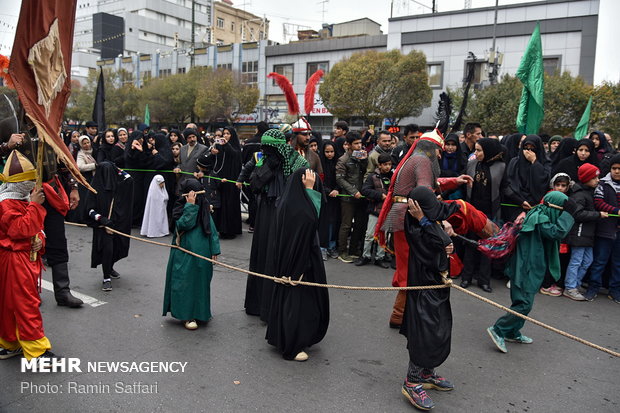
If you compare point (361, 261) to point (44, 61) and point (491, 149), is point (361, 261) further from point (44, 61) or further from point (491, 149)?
point (44, 61)

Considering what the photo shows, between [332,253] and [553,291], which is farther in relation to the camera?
[332,253]

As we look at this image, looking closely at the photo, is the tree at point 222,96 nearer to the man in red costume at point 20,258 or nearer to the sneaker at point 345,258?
the sneaker at point 345,258

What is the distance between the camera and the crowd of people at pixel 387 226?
12.9 feet

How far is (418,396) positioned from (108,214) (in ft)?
15.7

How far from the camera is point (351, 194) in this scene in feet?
26.6

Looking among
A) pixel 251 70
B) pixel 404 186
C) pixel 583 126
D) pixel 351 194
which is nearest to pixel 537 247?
pixel 404 186

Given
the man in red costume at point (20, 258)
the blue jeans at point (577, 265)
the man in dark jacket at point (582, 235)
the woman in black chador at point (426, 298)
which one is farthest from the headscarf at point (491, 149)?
the man in red costume at point (20, 258)

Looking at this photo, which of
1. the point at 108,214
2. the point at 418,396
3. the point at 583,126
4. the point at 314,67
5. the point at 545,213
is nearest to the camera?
the point at 418,396

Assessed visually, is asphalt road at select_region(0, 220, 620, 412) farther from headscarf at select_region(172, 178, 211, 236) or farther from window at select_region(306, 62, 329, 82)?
window at select_region(306, 62, 329, 82)

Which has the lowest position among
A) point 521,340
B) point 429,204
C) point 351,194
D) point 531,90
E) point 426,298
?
point 521,340

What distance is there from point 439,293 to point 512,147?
5398 millimetres

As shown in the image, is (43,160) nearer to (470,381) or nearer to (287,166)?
(287,166)

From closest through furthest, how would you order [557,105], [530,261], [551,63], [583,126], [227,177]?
[530,261] < [227,177] < [583,126] < [557,105] < [551,63]

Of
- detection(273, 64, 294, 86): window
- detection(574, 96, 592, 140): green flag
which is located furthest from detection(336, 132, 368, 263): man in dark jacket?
detection(273, 64, 294, 86): window
